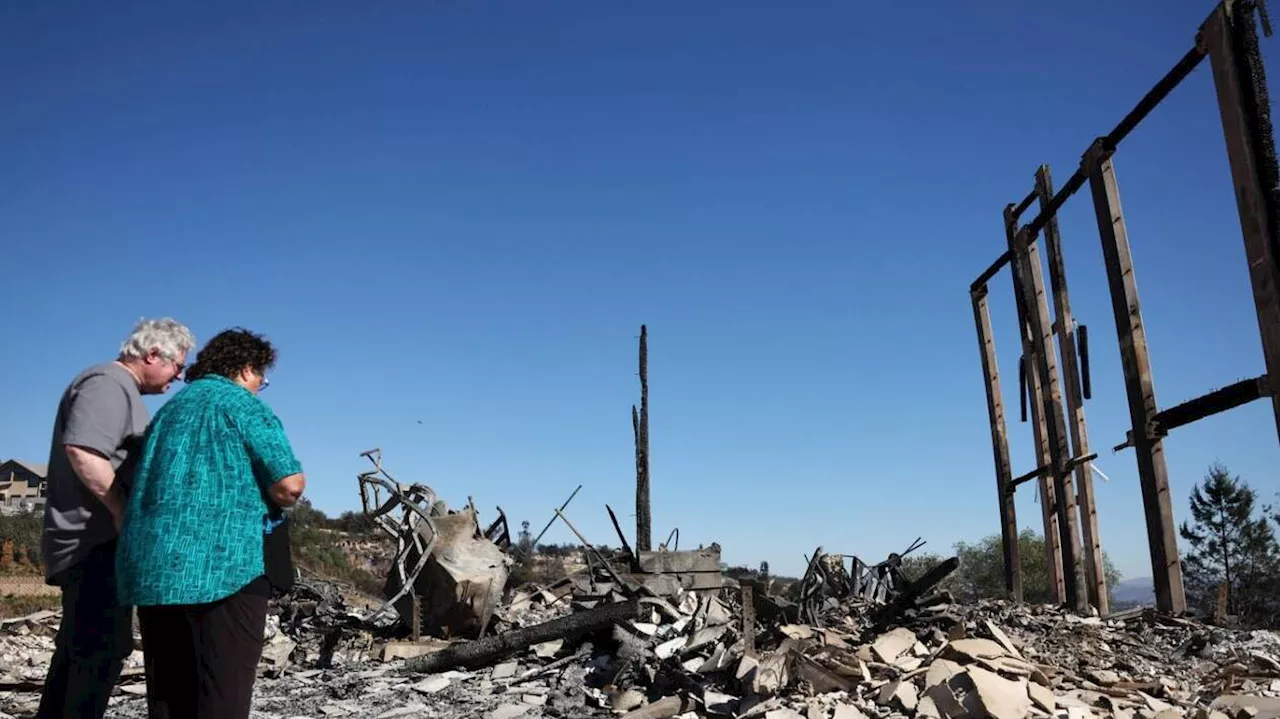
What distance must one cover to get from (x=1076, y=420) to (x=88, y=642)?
9.40 meters

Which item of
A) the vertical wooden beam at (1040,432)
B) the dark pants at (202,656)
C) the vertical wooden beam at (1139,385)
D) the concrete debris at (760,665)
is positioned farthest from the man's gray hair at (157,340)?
the vertical wooden beam at (1040,432)

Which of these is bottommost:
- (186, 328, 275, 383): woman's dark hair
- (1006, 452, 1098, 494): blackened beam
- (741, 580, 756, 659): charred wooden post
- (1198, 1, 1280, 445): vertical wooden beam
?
(741, 580, 756, 659): charred wooden post

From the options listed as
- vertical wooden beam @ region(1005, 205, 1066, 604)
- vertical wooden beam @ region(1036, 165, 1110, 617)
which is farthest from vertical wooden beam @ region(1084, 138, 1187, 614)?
vertical wooden beam @ region(1005, 205, 1066, 604)

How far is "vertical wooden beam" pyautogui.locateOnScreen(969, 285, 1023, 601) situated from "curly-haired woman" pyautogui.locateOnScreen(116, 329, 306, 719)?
438 inches

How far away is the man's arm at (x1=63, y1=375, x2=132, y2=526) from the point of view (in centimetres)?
352

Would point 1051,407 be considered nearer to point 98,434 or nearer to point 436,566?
point 436,566

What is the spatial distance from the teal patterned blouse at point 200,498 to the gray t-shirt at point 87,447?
1.27ft

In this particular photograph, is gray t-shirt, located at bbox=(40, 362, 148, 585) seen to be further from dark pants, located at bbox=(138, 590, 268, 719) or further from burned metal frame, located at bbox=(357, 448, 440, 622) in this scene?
burned metal frame, located at bbox=(357, 448, 440, 622)

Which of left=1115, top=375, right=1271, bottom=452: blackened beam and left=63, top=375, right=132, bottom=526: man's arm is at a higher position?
left=1115, top=375, right=1271, bottom=452: blackened beam

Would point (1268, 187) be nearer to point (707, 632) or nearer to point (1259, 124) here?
point (1259, 124)

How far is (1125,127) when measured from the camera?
8641mm

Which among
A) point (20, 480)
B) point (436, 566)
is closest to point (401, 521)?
point (436, 566)

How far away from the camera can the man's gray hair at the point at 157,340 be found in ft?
12.6

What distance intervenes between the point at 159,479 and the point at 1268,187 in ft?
23.1
